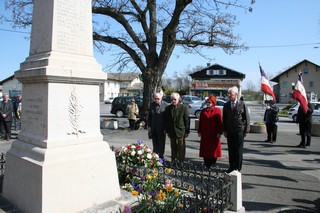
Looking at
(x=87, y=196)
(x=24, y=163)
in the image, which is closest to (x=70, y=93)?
(x=24, y=163)

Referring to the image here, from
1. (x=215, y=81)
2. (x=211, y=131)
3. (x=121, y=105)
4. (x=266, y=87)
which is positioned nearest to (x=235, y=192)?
(x=211, y=131)

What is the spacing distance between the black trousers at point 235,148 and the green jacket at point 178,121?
3.31 feet

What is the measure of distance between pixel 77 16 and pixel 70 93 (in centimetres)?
114

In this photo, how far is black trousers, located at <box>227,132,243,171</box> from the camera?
5888mm

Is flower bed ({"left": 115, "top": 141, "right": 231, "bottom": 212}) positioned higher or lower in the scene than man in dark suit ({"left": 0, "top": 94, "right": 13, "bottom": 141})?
lower

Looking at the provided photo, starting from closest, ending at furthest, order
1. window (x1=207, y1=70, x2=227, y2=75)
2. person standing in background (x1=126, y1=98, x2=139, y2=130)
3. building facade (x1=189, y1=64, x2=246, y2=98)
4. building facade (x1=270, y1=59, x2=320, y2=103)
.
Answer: person standing in background (x1=126, y1=98, x2=139, y2=130) < building facade (x1=270, y1=59, x2=320, y2=103) < building facade (x1=189, y1=64, x2=246, y2=98) < window (x1=207, y1=70, x2=227, y2=75)

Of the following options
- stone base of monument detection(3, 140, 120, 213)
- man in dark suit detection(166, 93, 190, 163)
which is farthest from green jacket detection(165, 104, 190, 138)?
stone base of monument detection(3, 140, 120, 213)

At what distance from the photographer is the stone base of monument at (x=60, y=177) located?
3314 mm

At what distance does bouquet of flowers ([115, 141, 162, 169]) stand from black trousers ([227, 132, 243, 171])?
74.6 inches

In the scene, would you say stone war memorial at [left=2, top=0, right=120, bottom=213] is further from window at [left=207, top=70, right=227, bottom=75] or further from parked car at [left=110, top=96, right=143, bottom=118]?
window at [left=207, top=70, right=227, bottom=75]

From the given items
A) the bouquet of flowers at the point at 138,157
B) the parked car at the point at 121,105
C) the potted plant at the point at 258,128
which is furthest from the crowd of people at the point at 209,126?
the parked car at the point at 121,105

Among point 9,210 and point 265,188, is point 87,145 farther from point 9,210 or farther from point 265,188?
point 265,188

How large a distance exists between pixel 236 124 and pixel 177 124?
1299 millimetres

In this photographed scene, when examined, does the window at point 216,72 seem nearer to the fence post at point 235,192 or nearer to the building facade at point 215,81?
the building facade at point 215,81
